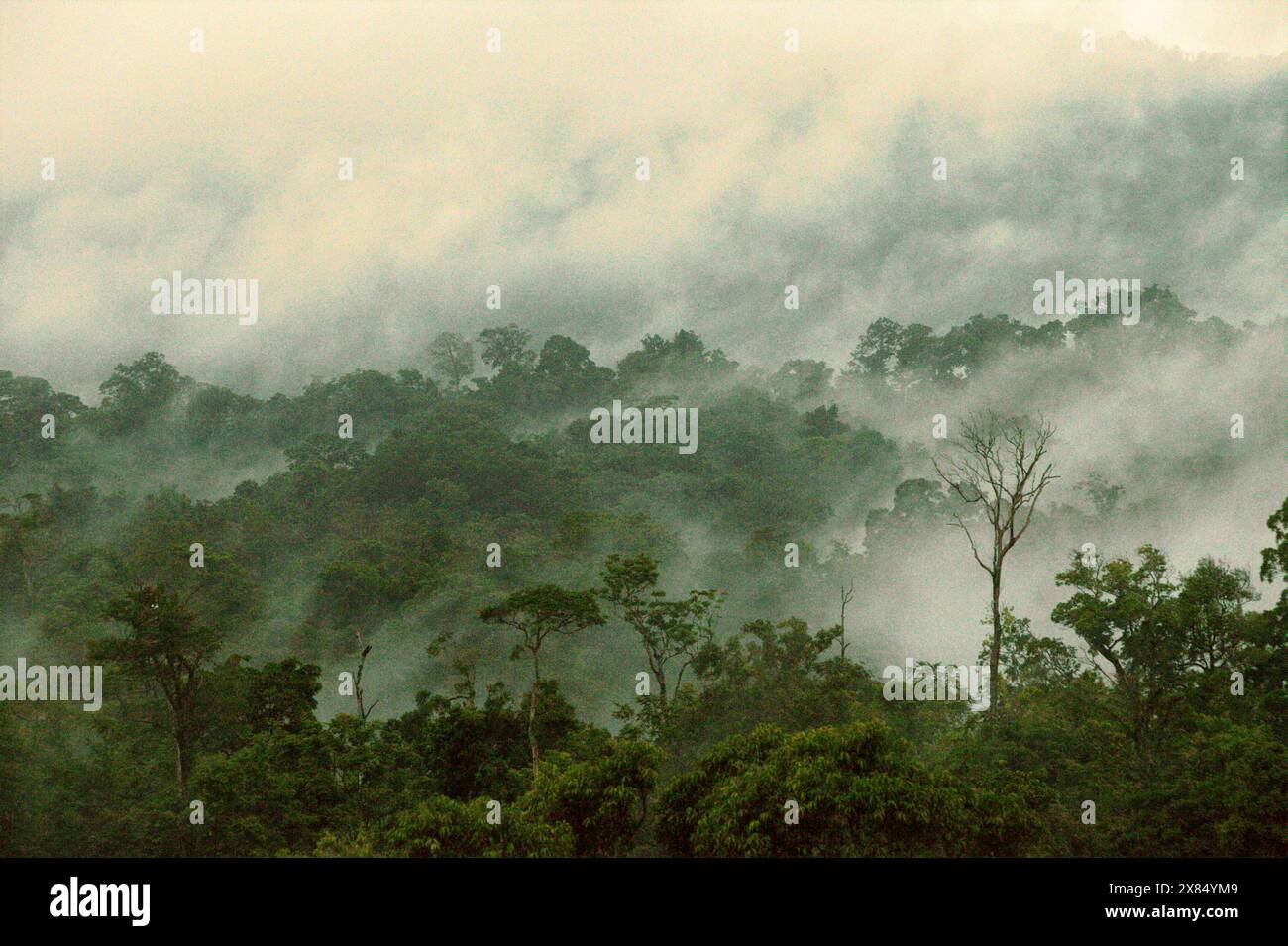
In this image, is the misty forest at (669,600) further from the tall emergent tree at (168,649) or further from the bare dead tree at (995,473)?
the bare dead tree at (995,473)

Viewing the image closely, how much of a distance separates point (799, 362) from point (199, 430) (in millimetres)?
33035

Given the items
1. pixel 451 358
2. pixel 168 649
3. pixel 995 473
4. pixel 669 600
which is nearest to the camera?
pixel 168 649

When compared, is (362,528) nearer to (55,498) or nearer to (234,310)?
(55,498)

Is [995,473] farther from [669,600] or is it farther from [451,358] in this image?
[451,358]

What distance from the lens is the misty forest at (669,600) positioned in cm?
1547

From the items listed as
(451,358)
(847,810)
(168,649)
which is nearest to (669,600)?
(168,649)

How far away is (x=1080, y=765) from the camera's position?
18.3m

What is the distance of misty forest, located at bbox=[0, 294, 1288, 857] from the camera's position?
1547cm

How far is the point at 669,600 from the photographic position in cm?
4047

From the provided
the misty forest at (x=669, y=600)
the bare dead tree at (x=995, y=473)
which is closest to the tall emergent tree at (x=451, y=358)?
the misty forest at (x=669, y=600)

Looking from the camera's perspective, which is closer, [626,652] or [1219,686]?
[1219,686]

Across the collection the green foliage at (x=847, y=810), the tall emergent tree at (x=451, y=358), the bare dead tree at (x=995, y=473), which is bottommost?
the green foliage at (x=847, y=810)

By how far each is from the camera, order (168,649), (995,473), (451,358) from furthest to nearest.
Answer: (451,358) < (995,473) < (168,649)
